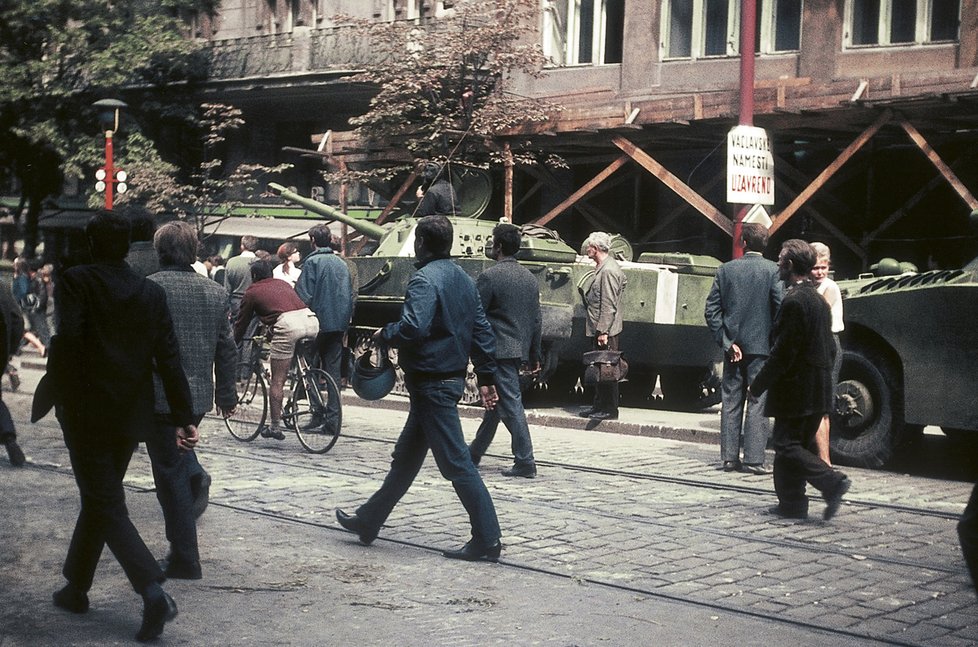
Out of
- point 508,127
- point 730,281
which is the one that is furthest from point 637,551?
point 508,127

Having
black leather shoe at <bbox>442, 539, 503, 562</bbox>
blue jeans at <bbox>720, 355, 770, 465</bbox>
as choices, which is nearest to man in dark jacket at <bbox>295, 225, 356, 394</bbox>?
blue jeans at <bbox>720, 355, 770, 465</bbox>

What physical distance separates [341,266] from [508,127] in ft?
34.4

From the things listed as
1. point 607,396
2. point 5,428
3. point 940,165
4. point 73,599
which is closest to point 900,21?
point 940,165

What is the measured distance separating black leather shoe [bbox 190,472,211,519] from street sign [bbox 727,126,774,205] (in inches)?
347

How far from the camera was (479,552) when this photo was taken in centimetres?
749

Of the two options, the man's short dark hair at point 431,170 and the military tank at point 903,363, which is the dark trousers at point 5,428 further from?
the man's short dark hair at point 431,170

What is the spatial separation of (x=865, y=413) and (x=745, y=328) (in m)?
1.35

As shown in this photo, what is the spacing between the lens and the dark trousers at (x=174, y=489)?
684 cm

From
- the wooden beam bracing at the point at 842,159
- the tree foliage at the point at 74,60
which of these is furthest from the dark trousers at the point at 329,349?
the tree foliage at the point at 74,60

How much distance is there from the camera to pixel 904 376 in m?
11.1

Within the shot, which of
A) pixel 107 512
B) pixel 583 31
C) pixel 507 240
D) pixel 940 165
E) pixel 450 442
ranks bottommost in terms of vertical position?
pixel 107 512

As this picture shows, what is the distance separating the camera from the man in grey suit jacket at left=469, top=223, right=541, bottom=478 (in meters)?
10.5

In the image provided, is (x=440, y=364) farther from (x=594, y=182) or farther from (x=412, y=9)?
(x=412, y=9)

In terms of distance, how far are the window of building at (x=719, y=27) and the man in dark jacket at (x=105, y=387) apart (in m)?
19.5
